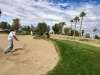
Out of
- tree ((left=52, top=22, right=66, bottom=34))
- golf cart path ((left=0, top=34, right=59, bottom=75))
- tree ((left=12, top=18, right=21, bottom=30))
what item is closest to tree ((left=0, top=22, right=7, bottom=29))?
tree ((left=12, top=18, right=21, bottom=30))

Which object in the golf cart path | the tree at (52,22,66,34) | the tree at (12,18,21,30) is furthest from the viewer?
the tree at (52,22,66,34)

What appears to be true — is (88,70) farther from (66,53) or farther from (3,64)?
(3,64)

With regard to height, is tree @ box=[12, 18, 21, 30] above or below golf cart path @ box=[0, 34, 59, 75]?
above

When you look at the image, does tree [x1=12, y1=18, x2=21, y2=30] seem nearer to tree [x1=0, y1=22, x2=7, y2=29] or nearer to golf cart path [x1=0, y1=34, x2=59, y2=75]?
tree [x1=0, y1=22, x2=7, y2=29]

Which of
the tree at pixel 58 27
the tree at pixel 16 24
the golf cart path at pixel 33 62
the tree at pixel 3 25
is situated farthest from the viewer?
the tree at pixel 3 25

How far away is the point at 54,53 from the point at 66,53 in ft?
3.82

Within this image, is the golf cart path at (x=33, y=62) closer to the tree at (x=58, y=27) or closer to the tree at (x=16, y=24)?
the tree at (x=16, y=24)

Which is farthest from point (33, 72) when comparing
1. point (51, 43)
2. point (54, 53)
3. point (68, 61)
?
point (51, 43)

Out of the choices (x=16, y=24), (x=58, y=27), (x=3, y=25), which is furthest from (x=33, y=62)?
(x=3, y=25)

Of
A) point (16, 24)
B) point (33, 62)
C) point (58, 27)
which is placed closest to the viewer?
point (33, 62)

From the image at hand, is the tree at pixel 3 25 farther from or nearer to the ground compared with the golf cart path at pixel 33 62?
farther from the ground

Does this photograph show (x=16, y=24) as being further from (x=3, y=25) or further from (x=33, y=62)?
(x=33, y=62)

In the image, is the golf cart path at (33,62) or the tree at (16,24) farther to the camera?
the tree at (16,24)

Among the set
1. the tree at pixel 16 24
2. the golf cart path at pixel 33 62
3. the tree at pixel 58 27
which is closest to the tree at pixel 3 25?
the tree at pixel 16 24
